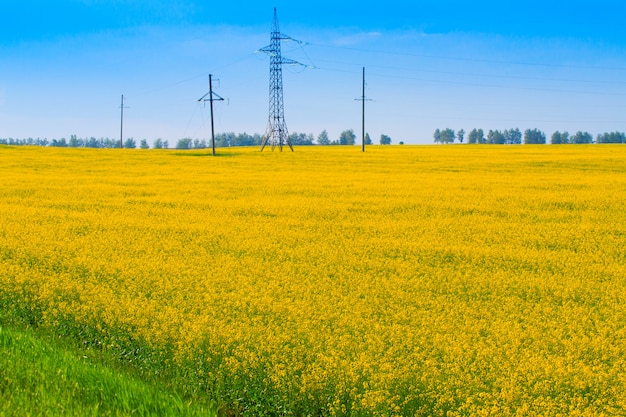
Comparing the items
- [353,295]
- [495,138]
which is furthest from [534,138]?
[353,295]

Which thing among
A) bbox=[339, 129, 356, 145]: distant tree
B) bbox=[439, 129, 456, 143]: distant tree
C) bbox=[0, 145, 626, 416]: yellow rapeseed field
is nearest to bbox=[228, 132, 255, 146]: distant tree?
bbox=[339, 129, 356, 145]: distant tree

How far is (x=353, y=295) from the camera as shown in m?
6.84

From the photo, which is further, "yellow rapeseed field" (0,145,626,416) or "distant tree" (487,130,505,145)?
"distant tree" (487,130,505,145)

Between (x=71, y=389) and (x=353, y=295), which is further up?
(x=353, y=295)

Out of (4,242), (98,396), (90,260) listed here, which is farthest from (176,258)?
(98,396)

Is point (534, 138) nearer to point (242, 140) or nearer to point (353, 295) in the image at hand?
point (242, 140)

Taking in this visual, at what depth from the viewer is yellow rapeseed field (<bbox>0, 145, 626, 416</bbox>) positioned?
15.1 feet

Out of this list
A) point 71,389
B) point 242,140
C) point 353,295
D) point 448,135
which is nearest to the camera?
point 71,389

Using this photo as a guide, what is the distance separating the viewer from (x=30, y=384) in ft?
15.9

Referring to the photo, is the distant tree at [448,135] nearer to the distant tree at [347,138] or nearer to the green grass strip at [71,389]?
the distant tree at [347,138]

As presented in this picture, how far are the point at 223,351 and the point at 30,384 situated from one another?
1698mm

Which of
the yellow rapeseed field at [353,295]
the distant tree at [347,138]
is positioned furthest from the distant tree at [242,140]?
the yellow rapeseed field at [353,295]

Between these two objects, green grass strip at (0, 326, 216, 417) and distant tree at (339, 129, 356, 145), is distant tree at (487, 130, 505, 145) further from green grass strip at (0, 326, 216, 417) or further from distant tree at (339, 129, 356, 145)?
green grass strip at (0, 326, 216, 417)

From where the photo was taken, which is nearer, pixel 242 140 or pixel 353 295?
pixel 353 295
